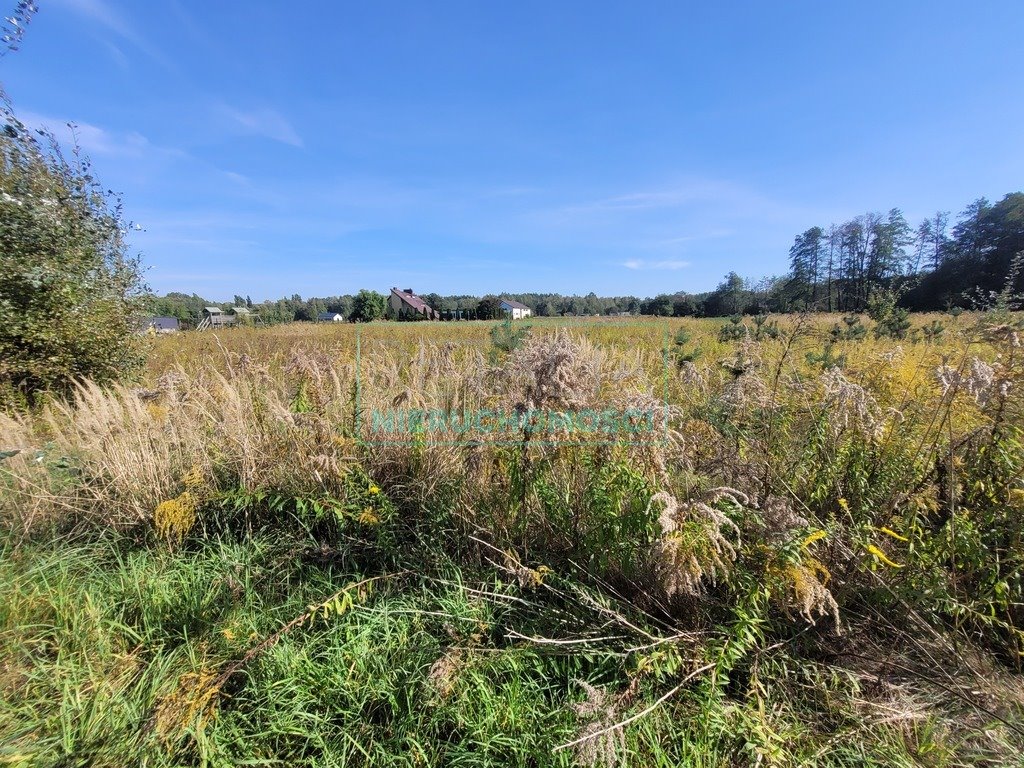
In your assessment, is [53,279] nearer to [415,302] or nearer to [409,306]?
[409,306]

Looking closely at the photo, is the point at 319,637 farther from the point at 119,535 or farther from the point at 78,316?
the point at 78,316

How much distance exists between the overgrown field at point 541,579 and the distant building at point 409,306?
1959 centimetres

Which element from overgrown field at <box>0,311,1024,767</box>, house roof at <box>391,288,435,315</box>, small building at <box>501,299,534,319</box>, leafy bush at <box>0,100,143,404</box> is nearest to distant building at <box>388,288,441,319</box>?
house roof at <box>391,288,435,315</box>

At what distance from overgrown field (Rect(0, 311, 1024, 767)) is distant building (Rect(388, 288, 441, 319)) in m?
19.6

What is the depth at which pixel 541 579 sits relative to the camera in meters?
1.86

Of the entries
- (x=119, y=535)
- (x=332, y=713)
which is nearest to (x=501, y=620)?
(x=332, y=713)

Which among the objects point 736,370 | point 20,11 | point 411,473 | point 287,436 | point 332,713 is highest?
point 20,11

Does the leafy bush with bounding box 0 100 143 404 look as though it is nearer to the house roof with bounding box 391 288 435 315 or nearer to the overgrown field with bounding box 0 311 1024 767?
the overgrown field with bounding box 0 311 1024 767

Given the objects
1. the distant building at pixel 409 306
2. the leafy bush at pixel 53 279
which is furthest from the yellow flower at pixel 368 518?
the distant building at pixel 409 306

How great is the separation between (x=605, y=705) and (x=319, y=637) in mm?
1259

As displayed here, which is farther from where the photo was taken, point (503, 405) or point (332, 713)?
point (503, 405)

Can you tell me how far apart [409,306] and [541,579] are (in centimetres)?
2483

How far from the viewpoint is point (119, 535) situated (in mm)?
2469

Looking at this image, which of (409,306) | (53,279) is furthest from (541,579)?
(409,306)
